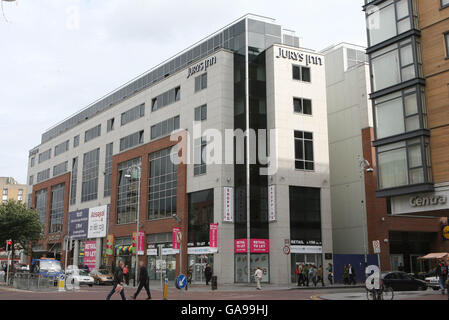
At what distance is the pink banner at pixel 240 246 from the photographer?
42.4m

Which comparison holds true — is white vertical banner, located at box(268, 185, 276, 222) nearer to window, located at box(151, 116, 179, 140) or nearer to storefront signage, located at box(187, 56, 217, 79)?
window, located at box(151, 116, 179, 140)

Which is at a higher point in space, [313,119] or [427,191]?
[313,119]

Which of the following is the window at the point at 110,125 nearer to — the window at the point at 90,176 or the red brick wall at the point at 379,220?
Answer: the window at the point at 90,176

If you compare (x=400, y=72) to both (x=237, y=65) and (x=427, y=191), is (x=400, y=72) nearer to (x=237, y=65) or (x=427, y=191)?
(x=427, y=191)

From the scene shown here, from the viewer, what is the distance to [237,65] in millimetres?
46844

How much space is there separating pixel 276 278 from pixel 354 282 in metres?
6.54

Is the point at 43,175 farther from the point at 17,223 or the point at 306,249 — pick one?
the point at 306,249

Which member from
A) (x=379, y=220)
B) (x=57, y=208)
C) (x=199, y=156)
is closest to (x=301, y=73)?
(x=199, y=156)

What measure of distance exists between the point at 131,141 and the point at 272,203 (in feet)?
78.7

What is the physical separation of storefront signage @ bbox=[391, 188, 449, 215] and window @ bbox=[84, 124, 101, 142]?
163 ft

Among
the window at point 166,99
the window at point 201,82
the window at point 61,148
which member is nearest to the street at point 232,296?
the window at point 201,82

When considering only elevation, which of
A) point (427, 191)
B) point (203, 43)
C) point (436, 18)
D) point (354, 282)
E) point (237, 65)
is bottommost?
point (354, 282)

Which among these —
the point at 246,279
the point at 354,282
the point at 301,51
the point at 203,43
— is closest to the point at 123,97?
the point at 203,43

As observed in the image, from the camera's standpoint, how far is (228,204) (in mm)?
43469
